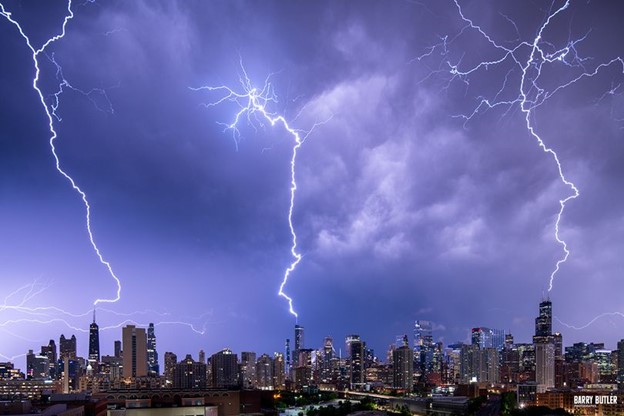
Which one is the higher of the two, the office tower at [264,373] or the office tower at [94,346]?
the office tower at [94,346]

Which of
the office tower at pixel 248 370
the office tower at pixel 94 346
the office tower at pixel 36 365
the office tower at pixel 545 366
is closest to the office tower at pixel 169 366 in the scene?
the office tower at pixel 248 370

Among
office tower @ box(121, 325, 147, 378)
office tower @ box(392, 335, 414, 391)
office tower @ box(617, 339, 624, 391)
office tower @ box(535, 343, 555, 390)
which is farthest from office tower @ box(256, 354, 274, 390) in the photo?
office tower @ box(617, 339, 624, 391)

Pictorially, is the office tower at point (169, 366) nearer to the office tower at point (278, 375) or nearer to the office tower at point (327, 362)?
the office tower at point (278, 375)

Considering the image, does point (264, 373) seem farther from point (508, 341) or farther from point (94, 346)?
point (508, 341)

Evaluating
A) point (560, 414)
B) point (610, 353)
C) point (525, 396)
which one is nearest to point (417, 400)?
point (525, 396)

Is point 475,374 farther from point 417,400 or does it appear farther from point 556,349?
point 417,400

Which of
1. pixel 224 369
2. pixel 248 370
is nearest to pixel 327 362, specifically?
pixel 248 370
